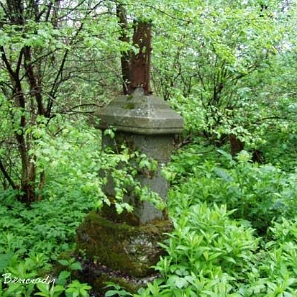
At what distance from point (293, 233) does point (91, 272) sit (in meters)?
1.82

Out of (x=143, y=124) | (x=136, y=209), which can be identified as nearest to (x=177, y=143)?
(x=136, y=209)

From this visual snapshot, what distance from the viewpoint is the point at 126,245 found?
296 centimetres

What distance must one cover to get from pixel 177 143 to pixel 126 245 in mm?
4070

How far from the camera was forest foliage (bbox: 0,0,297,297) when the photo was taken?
267 cm

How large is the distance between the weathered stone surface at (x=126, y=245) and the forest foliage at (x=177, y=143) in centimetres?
13

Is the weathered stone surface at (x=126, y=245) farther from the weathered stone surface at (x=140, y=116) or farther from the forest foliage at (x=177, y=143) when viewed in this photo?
the weathered stone surface at (x=140, y=116)

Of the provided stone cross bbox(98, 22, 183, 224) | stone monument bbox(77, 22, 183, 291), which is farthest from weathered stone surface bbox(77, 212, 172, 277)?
stone cross bbox(98, 22, 183, 224)

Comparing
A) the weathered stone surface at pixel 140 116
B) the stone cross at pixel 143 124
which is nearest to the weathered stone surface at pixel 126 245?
the stone cross at pixel 143 124

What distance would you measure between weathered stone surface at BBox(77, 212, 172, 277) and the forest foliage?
0.13 meters

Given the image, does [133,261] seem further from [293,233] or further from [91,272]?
[293,233]

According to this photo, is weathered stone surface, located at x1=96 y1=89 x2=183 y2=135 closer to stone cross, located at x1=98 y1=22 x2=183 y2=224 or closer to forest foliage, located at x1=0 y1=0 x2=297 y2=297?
stone cross, located at x1=98 y1=22 x2=183 y2=224

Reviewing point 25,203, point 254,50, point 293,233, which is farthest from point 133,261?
point 254,50

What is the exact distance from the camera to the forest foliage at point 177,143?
2667 mm

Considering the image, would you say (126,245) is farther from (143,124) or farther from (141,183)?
(143,124)
